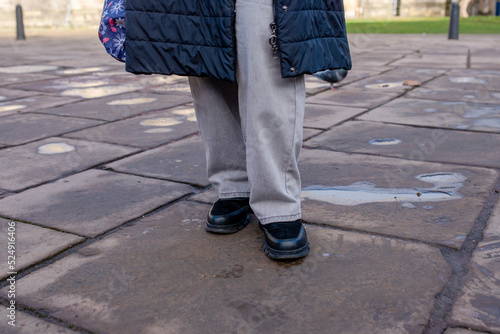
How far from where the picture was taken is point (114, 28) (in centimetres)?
174

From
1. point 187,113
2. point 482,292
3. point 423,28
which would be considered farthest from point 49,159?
point 423,28

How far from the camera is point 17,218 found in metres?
2.13

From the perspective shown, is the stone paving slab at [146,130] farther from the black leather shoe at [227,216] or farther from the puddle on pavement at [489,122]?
the puddle on pavement at [489,122]

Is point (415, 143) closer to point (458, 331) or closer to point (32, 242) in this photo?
point (458, 331)

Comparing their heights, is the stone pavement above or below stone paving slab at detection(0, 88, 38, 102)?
below

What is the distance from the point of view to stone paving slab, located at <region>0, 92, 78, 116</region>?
4285 millimetres

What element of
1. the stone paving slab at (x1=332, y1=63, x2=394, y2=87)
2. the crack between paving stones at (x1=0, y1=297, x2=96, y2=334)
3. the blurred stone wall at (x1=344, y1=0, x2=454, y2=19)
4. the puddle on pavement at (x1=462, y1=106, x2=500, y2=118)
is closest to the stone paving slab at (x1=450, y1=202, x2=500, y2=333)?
the crack between paving stones at (x1=0, y1=297, x2=96, y2=334)

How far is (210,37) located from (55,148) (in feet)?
6.06

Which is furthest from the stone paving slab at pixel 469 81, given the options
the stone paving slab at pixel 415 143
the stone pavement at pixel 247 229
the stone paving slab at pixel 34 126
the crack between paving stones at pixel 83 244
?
the crack between paving stones at pixel 83 244

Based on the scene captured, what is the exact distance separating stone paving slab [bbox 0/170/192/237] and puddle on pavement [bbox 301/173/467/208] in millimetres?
603

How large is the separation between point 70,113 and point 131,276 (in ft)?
9.17

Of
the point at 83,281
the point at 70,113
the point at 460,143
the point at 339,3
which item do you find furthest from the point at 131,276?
the point at 70,113

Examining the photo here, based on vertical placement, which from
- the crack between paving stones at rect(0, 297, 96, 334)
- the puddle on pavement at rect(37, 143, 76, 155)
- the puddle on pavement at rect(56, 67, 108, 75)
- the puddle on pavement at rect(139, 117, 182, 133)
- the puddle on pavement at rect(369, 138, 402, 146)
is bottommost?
the crack between paving stones at rect(0, 297, 96, 334)

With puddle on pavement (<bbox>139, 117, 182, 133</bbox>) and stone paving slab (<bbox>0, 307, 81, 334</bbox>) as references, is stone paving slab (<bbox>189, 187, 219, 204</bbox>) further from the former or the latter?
puddle on pavement (<bbox>139, 117, 182, 133</bbox>)
